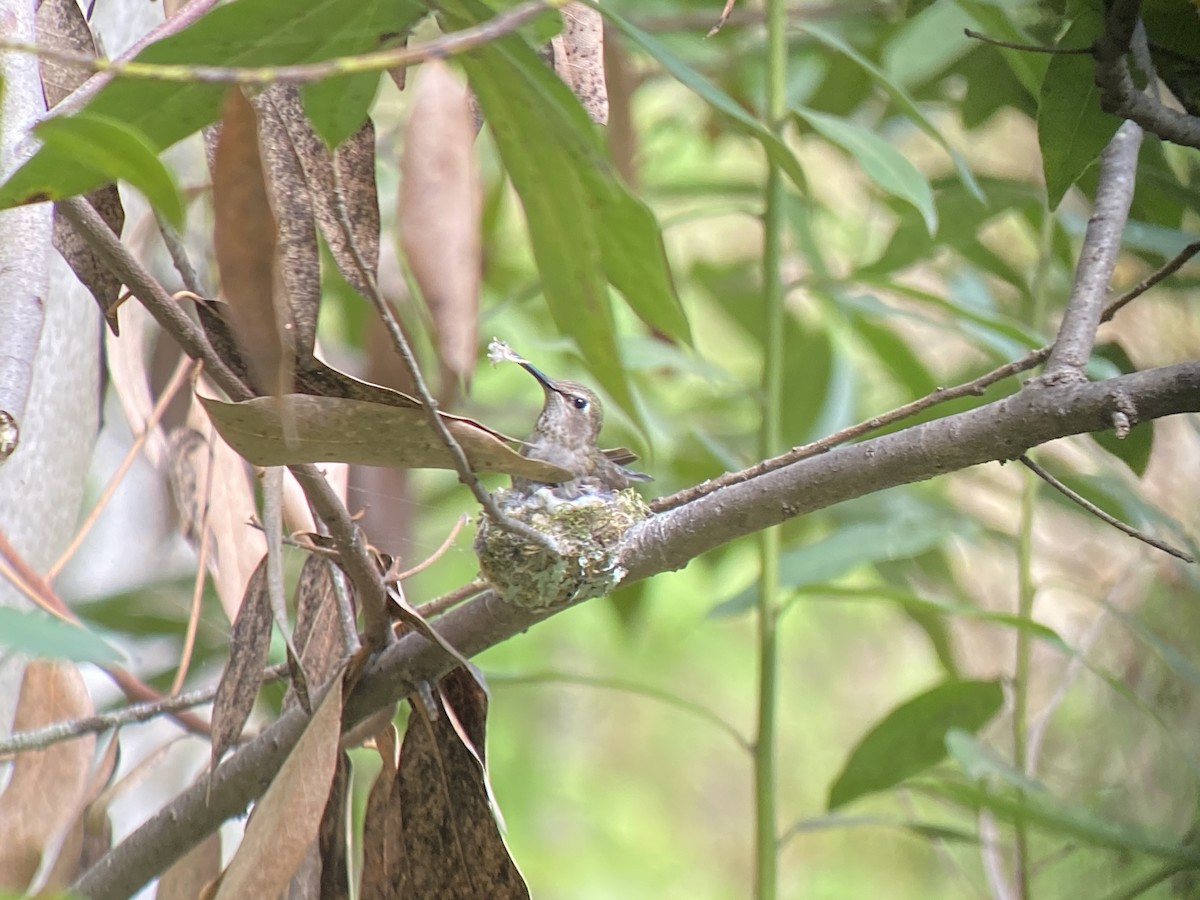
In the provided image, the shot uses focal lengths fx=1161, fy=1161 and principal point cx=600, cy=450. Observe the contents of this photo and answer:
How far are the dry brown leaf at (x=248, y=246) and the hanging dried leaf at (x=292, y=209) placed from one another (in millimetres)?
106

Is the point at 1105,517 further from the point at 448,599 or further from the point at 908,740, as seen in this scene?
the point at 908,740

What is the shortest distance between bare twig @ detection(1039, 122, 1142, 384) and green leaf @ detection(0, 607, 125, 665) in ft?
1.81

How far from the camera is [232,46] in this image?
0.75 meters

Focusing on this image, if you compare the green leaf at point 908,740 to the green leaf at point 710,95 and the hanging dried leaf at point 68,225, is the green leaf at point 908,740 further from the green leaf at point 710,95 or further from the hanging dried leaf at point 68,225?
the hanging dried leaf at point 68,225

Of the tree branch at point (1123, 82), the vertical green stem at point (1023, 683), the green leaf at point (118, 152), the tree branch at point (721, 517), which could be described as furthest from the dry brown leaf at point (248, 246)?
A: the vertical green stem at point (1023, 683)

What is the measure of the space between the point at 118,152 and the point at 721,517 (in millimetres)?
385

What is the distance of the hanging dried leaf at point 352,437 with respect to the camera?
621 millimetres

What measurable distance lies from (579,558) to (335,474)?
0.36 meters

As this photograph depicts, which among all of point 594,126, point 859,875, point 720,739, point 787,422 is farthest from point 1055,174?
point 720,739

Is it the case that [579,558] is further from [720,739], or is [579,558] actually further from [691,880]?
[720,739]

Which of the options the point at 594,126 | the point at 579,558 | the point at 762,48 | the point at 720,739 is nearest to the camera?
the point at 579,558

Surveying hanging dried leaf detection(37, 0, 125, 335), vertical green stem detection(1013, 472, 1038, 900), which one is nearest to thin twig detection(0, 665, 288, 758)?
hanging dried leaf detection(37, 0, 125, 335)

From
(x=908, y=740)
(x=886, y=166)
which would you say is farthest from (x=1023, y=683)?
(x=886, y=166)

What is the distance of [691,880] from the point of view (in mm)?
4711
